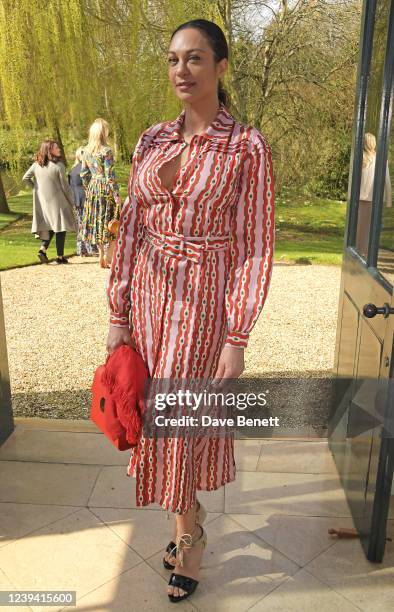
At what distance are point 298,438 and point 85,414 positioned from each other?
145 centimetres

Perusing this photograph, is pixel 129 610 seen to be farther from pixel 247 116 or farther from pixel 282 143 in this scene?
pixel 282 143

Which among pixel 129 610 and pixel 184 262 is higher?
pixel 184 262

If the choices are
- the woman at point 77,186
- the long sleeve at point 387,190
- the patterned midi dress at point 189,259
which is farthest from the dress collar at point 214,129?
the woman at point 77,186

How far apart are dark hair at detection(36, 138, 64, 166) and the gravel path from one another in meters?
1.34

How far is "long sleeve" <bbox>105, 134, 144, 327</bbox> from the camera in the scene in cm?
162

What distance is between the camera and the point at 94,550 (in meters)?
2.01

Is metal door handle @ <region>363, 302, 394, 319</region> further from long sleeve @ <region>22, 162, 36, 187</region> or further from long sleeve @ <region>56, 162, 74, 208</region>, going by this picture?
long sleeve @ <region>22, 162, 36, 187</region>

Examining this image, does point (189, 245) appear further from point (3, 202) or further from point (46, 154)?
point (3, 202)

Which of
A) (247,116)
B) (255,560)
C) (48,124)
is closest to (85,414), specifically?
(255,560)

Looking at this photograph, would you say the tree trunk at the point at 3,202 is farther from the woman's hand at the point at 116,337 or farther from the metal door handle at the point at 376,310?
the metal door handle at the point at 376,310

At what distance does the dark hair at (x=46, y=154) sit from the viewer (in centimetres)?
596

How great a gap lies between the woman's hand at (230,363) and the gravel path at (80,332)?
7.22ft

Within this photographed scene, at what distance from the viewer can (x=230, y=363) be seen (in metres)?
1.53

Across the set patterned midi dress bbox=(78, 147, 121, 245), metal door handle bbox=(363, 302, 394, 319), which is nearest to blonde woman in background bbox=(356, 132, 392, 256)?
metal door handle bbox=(363, 302, 394, 319)
